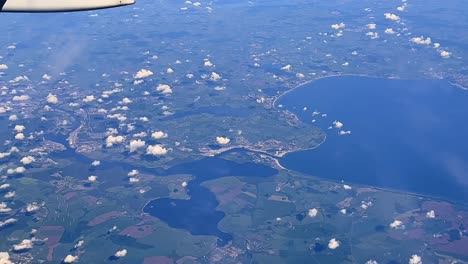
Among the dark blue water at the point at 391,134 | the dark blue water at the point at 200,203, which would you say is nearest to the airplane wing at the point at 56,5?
the dark blue water at the point at 200,203

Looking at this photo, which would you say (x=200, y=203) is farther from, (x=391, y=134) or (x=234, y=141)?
(x=391, y=134)

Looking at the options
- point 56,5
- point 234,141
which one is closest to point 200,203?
point 234,141

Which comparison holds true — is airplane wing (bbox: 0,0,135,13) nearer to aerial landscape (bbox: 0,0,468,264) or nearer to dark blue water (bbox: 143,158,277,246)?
aerial landscape (bbox: 0,0,468,264)

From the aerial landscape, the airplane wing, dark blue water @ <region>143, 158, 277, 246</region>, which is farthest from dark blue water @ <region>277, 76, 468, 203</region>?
the airplane wing

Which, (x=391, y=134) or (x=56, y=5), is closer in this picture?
(x=56, y=5)

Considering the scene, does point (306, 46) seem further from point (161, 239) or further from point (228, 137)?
point (161, 239)

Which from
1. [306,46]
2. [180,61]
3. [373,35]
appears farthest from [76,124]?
[373,35]

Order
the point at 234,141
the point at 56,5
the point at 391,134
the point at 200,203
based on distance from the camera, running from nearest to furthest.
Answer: the point at 56,5
the point at 200,203
the point at 234,141
the point at 391,134
